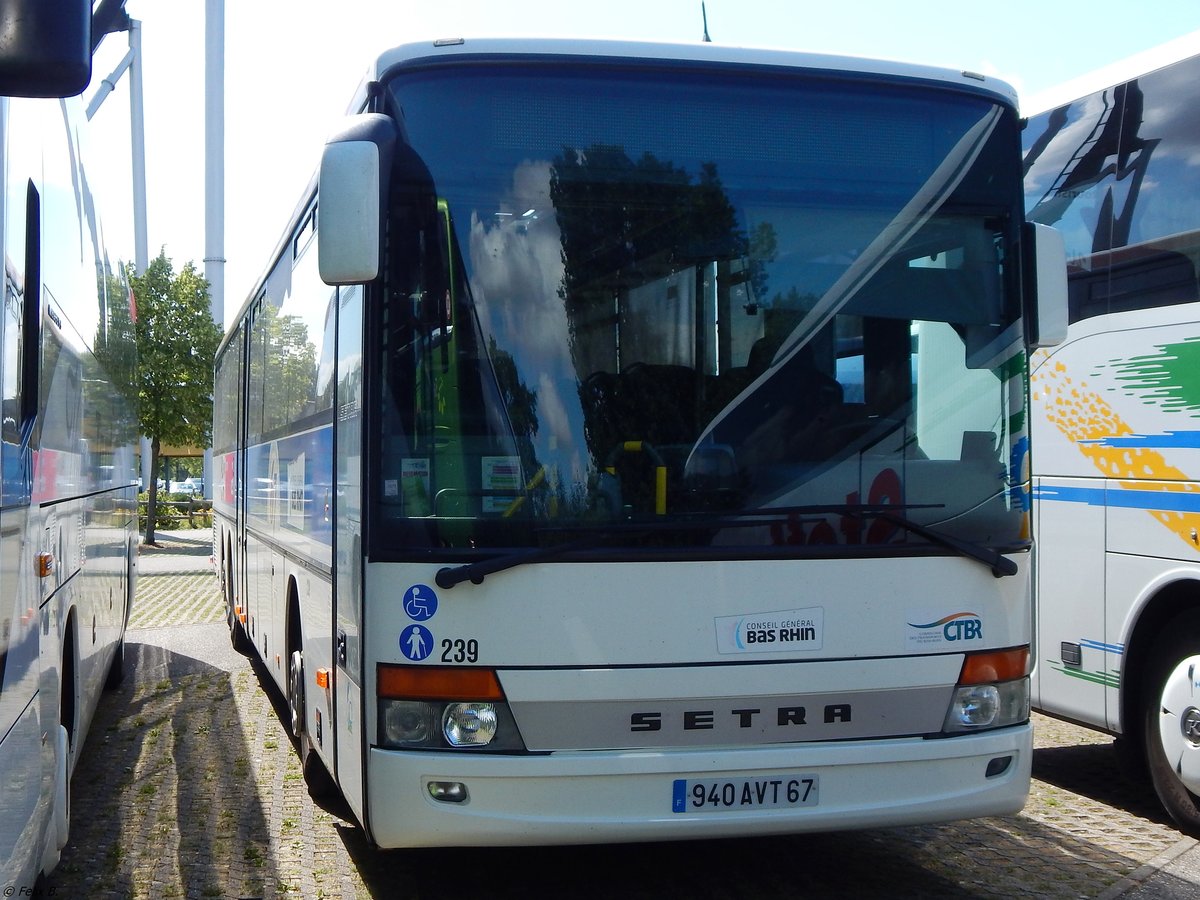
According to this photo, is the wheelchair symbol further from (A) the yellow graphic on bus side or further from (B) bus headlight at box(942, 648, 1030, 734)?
(A) the yellow graphic on bus side

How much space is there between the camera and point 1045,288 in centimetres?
544

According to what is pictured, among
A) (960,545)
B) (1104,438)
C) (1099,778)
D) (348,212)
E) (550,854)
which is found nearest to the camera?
(348,212)

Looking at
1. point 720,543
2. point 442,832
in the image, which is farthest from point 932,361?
point 442,832

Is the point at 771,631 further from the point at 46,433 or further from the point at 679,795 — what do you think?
the point at 46,433

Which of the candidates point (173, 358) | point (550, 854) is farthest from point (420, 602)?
point (173, 358)

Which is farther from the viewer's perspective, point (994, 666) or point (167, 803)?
point (167, 803)

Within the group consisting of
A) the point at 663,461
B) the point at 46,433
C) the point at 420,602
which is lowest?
the point at 420,602

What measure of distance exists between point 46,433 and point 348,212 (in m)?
1.40

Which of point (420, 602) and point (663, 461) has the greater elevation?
point (663, 461)

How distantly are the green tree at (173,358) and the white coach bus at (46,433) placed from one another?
24.6 meters

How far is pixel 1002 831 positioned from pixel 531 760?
3201 millimetres

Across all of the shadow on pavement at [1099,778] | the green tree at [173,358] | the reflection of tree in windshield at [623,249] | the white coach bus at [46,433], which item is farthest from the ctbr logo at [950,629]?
the green tree at [173,358]

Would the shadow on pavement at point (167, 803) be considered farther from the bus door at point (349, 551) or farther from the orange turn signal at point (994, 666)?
the orange turn signal at point (994, 666)

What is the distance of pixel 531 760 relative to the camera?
15.5 ft
